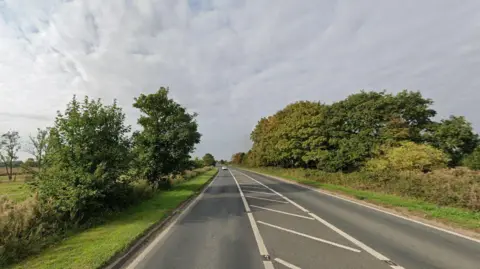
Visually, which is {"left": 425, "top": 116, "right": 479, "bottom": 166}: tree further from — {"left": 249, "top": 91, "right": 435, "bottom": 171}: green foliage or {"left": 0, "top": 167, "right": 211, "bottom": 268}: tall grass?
{"left": 0, "top": 167, "right": 211, "bottom": 268}: tall grass

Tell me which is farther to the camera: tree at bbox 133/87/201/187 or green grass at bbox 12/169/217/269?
tree at bbox 133/87/201/187

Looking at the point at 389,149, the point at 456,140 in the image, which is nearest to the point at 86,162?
the point at 389,149

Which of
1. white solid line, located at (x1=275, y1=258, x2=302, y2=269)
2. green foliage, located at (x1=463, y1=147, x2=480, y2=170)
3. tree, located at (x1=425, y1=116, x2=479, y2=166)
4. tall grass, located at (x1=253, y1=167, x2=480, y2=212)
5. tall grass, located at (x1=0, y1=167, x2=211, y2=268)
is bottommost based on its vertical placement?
white solid line, located at (x1=275, y1=258, x2=302, y2=269)

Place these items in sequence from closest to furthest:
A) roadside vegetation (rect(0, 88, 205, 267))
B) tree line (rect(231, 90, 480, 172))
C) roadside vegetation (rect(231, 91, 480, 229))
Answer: roadside vegetation (rect(0, 88, 205, 267)) → roadside vegetation (rect(231, 91, 480, 229)) → tree line (rect(231, 90, 480, 172))

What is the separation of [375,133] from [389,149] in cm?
424

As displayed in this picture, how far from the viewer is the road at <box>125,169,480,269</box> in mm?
5371

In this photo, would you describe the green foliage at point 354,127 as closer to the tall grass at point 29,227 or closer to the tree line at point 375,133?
the tree line at point 375,133

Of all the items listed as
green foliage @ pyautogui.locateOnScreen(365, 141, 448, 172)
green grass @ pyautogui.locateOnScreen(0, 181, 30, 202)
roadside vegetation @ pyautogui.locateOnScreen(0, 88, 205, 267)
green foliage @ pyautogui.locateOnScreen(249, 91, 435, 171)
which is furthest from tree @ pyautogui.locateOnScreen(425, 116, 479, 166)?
green grass @ pyautogui.locateOnScreen(0, 181, 30, 202)

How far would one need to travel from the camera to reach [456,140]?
2716 centimetres

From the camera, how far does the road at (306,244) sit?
5.37m

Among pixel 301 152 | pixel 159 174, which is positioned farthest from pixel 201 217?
pixel 301 152

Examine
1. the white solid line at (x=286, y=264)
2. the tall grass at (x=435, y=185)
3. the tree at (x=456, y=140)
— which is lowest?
the white solid line at (x=286, y=264)

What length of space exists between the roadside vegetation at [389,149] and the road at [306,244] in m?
3.88

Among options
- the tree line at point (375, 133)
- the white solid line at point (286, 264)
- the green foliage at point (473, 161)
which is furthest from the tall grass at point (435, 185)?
the green foliage at point (473, 161)
